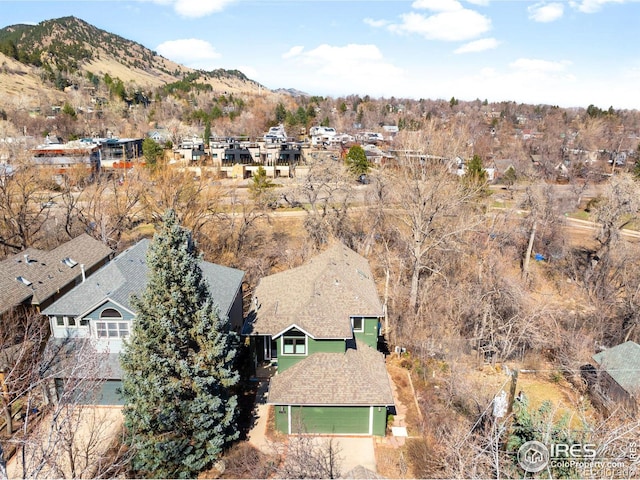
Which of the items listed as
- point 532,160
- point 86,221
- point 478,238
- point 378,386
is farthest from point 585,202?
point 86,221

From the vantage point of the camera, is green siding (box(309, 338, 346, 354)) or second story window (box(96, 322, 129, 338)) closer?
green siding (box(309, 338, 346, 354))

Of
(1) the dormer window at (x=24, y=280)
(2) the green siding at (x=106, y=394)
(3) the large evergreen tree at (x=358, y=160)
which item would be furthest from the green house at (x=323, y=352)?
(3) the large evergreen tree at (x=358, y=160)

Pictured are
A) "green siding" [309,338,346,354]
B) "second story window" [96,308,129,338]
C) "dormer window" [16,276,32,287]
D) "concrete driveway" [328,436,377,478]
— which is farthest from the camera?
"dormer window" [16,276,32,287]

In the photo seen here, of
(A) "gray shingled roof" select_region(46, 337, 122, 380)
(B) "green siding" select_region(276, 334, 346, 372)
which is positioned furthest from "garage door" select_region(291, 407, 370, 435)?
(A) "gray shingled roof" select_region(46, 337, 122, 380)

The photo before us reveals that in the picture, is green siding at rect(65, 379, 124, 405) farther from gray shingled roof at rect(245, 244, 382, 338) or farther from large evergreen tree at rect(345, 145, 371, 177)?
large evergreen tree at rect(345, 145, 371, 177)

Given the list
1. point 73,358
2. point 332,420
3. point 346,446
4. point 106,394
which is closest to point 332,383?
point 332,420
